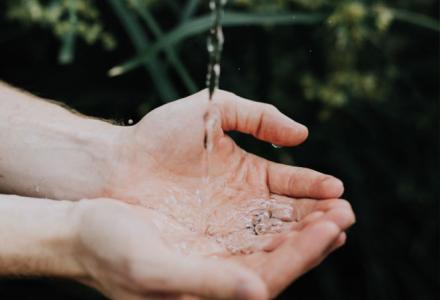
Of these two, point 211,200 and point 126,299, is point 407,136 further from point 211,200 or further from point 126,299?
point 126,299

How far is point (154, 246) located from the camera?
0.96m

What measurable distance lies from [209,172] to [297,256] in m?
0.46

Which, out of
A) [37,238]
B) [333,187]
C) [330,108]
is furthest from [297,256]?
[330,108]

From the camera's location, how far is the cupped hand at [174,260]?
897 millimetres

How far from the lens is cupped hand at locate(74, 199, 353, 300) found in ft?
2.94

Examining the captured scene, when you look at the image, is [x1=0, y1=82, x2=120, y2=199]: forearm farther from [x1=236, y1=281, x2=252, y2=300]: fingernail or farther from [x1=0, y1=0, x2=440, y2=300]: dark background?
[x1=236, y1=281, x2=252, y2=300]: fingernail

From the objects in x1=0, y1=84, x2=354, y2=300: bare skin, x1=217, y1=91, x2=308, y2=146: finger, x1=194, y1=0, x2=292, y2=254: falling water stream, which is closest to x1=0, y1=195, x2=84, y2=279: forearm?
x1=0, y1=84, x2=354, y2=300: bare skin

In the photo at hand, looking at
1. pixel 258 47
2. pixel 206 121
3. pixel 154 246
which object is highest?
pixel 258 47

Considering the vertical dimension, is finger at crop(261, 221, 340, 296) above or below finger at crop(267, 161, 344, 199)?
below

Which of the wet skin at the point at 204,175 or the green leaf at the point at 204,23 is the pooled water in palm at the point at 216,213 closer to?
the wet skin at the point at 204,175

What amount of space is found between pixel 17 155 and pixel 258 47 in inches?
30.5

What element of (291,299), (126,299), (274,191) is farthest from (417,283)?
(126,299)

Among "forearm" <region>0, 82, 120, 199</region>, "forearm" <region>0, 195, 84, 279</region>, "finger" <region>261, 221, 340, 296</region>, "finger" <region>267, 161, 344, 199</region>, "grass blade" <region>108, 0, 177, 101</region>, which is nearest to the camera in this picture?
"finger" <region>261, 221, 340, 296</region>

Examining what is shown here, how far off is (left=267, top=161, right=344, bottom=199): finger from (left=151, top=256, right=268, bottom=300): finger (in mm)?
354
